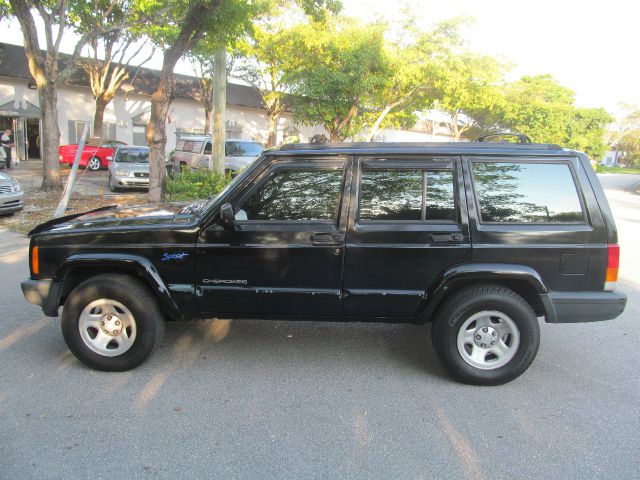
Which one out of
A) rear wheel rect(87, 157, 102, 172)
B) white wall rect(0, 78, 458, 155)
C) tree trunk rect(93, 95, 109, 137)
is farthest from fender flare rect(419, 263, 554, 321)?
tree trunk rect(93, 95, 109, 137)

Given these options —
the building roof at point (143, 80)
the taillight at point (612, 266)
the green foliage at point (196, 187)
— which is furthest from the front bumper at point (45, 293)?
the building roof at point (143, 80)

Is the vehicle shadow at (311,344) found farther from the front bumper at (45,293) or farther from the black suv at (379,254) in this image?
the front bumper at (45,293)

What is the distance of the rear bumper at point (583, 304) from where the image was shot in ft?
11.8

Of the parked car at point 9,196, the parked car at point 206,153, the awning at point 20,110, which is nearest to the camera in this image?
the parked car at point 9,196

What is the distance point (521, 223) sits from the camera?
3.69 m

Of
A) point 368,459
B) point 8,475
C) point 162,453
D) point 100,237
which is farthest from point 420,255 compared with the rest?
point 8,475

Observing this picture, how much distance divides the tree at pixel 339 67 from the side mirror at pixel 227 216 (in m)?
18.5

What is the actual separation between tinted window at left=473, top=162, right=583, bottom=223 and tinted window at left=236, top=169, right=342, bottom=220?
1135 mm

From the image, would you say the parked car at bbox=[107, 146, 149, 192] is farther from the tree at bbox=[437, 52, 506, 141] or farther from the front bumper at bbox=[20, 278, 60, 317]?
the tree at bbox=[437, 52, 506, 141]

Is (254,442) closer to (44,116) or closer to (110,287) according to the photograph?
(110,287)

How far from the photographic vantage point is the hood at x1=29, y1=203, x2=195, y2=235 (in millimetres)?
3885

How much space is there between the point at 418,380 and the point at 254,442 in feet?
4.81

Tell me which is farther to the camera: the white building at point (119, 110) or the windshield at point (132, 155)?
the white building at point (119, 110)

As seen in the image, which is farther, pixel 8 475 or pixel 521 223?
pixel 521 223
